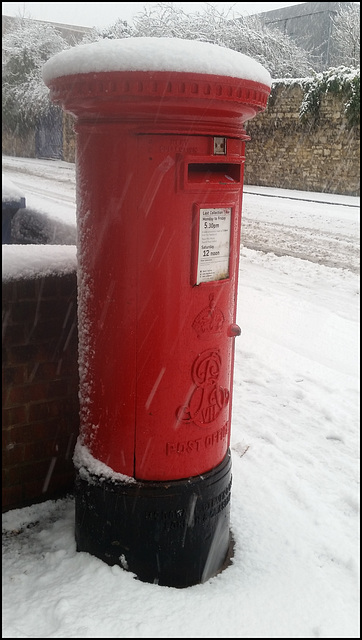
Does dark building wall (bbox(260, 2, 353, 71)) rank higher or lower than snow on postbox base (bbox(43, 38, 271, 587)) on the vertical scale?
higher

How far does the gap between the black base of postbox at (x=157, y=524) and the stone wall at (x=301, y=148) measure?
1377cm

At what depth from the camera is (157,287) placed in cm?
192

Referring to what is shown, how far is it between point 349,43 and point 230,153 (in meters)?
20.7

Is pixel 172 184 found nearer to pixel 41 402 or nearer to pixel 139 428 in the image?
pixel 139 428

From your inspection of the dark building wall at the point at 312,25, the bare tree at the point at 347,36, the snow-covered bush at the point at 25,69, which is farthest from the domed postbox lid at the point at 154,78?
the snow-covered bush at the point at 25,69

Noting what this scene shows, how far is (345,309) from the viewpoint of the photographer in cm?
552

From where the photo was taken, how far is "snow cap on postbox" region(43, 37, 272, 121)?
1.68 metres

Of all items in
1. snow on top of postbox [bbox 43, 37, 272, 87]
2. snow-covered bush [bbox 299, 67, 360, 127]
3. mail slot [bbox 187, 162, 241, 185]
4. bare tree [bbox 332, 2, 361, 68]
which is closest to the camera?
snow on top of postbox [bbox 43, 37, 272, 87]

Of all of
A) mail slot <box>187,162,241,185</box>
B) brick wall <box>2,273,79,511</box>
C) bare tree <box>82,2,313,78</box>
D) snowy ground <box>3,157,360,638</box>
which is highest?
bare tree <box>82,2,313,78</box>

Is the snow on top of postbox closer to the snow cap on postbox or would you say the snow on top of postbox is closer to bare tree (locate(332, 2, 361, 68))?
the snow cap on postbox

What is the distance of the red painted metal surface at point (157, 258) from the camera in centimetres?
179

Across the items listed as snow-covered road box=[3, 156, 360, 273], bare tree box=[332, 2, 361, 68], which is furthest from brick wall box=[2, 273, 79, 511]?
bare tree box=[332, 2, 361, 68]

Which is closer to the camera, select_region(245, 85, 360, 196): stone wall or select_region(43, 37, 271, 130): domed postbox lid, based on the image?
select_region(43, 37, 271, 130): domed postbox lid

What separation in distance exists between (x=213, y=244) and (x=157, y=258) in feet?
0.71
